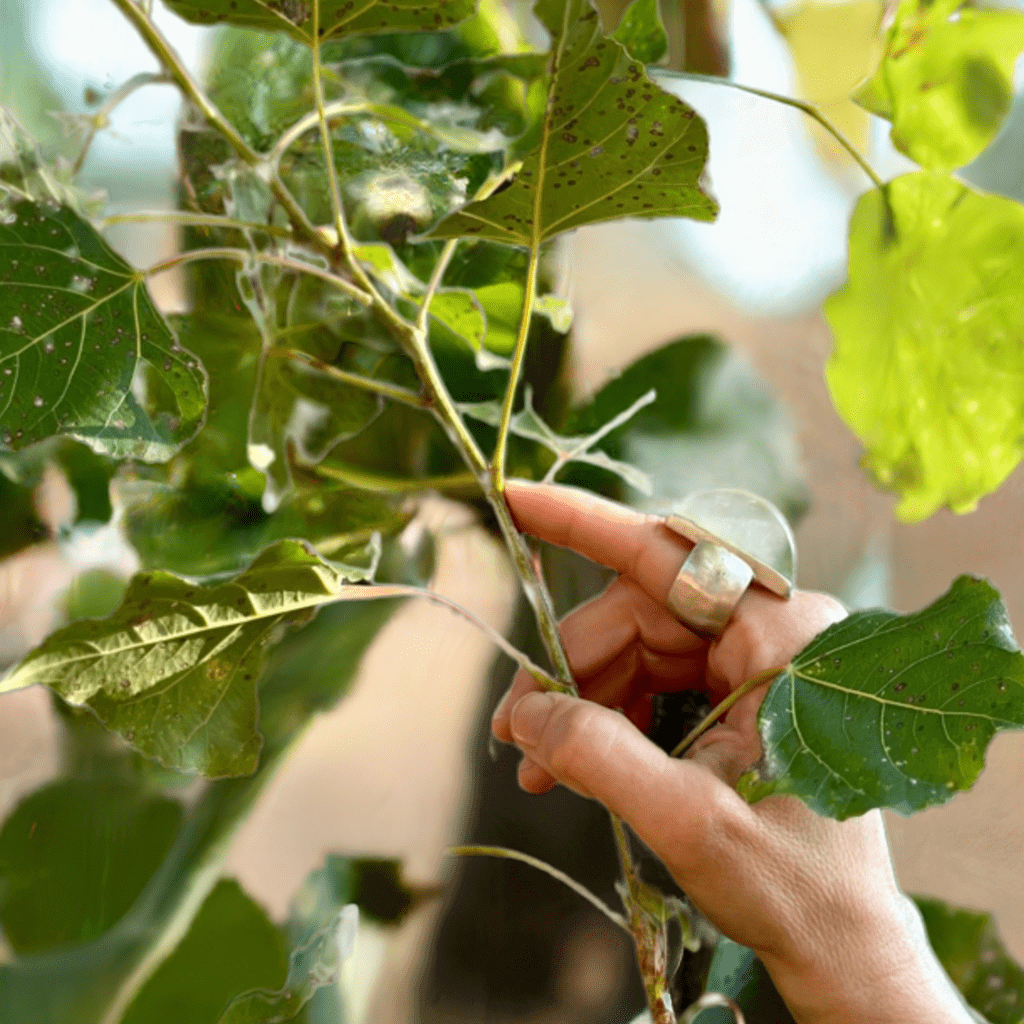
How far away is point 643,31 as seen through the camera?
0.50 meters

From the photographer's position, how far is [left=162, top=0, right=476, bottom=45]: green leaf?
0.39 m

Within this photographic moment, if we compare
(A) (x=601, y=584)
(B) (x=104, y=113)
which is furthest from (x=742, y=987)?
(B) (x=104, y=113)

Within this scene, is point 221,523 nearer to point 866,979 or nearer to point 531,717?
point 531,717

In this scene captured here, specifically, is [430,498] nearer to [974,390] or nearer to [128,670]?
[128,670]

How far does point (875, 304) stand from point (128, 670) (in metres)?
0.56

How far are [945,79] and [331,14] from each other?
44 cm

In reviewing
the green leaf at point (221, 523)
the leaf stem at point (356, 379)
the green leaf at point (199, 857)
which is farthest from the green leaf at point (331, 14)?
the green leaf at point (199, 857)

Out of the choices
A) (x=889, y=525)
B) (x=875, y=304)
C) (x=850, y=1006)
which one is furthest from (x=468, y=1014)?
(x=875, y=304)

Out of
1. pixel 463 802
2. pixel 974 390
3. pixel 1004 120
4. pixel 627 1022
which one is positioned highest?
pixel 1004 120

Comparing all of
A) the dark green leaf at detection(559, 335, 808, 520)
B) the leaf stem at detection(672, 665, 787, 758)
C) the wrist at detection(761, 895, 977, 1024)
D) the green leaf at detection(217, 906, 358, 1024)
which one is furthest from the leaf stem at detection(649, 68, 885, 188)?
the green leaf at detection(217, 906, 358, 1024)

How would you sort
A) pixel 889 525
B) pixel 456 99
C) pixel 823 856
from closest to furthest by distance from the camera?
1. pixel 823 856
2. pixel 456 99
3. pixel 889 525

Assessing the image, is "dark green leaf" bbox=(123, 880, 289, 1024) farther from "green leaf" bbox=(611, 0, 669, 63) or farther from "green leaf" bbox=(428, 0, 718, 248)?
"green leaf" bbox=(611, 0, 669, 63)

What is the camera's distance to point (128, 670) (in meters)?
0.41

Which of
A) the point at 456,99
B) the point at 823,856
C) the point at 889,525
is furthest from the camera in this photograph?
the point at 889,525
